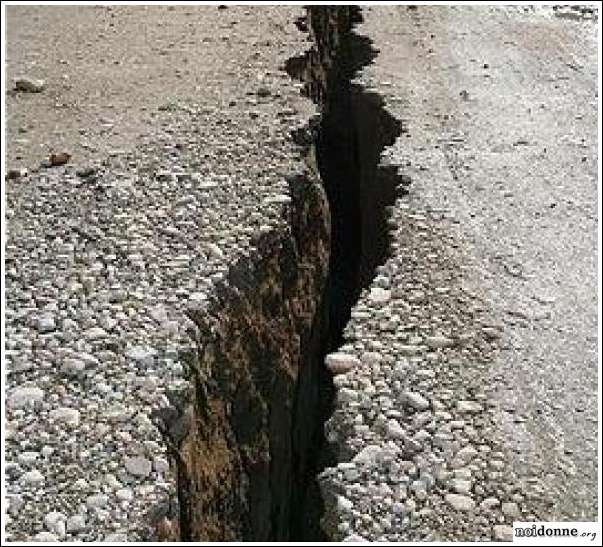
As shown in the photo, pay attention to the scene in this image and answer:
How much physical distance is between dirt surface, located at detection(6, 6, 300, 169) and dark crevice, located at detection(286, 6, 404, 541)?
535mm

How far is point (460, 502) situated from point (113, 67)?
14.2ft

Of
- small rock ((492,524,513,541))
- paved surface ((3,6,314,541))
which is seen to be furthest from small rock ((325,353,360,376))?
small rock ((492,524,513,541))

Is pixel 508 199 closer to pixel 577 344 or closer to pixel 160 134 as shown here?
pixel 577 344

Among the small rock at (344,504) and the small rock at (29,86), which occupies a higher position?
the small rock at (29,86)

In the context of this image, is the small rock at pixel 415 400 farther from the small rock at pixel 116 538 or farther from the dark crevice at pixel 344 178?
the small rock at pixel 116 538

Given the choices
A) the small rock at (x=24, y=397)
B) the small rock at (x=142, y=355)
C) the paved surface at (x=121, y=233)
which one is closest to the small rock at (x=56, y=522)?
the paved surface at (x=121, y=233)

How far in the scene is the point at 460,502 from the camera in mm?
3471

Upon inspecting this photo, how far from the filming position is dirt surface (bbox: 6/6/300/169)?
5805 millimetres

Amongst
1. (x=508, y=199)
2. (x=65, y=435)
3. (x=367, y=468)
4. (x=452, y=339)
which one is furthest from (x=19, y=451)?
(x=508, y=199)

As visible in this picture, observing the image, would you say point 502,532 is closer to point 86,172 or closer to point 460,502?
point 460,502

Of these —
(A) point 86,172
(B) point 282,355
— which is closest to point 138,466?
(B) point 282,355

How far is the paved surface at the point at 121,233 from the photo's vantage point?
3547 mm

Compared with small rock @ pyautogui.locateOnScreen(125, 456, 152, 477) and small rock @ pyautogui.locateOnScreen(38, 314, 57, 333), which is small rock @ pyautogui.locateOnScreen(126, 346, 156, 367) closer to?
small rock @ pyautogui.locateOnScreen(38, 314, 57, 333)

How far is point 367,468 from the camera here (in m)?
3.59
